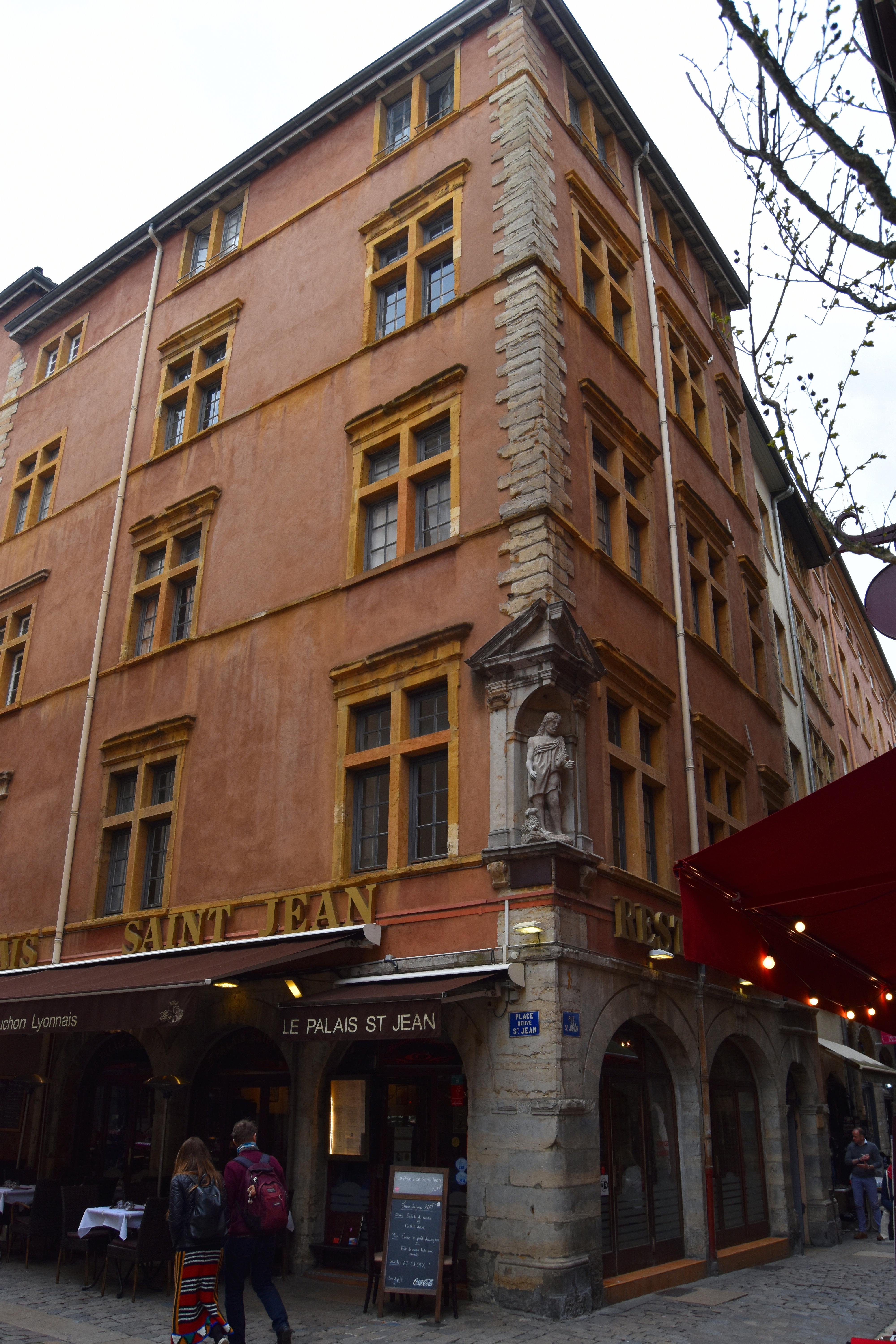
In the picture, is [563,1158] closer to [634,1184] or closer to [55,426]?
[634,1184]

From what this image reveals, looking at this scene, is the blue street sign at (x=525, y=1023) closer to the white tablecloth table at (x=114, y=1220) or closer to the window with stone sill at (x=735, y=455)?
the white tablecloth table at (x=114, y=1220)

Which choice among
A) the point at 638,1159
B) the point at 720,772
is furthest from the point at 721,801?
the point at 638,1159

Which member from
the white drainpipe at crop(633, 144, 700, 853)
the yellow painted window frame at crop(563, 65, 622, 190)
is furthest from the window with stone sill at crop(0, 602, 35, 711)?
the yellow painted window frame at crop(563, 65, 622, 190)

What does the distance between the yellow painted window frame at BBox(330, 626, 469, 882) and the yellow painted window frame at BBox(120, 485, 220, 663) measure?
3.97 m

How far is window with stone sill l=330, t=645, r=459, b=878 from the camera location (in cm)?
1167

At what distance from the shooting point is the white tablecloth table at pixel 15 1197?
11992mm

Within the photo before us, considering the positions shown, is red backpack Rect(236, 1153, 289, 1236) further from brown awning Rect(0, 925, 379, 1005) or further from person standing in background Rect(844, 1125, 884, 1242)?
person standing in background Rect(844, 1125, 884, 1242)

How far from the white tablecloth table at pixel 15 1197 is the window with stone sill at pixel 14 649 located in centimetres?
877

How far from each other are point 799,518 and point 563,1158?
20609 mm

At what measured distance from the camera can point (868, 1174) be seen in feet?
53.8

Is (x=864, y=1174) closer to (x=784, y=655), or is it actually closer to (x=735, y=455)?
(x=784, y=655)

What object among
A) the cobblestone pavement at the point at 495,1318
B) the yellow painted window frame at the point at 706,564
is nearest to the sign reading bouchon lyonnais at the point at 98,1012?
the cobblestone pavement at the point at 495,1318

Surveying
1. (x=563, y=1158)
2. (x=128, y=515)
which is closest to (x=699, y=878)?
(x=563, y=1158)

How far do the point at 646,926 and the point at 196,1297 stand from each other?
621 centimetres
